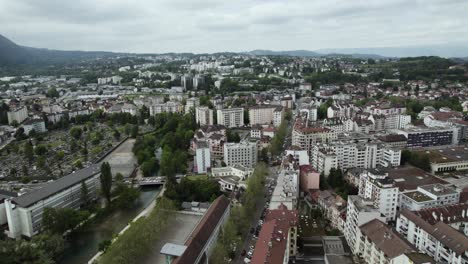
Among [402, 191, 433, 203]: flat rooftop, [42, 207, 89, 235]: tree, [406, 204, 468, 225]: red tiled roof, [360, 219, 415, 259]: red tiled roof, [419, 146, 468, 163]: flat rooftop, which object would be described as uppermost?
[360, 219, 415, 259]: red tiled roof

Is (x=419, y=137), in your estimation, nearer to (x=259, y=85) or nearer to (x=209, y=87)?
(x=259, y=85)

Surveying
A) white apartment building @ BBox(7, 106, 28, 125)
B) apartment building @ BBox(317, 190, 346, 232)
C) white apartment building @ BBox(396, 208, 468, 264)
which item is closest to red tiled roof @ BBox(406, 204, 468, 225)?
white apartment building @ BBox(396, 208, 468, 264)

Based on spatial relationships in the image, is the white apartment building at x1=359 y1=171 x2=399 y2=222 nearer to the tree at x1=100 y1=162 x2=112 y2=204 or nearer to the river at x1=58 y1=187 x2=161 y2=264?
the river at x1=58 y1=187 x2=161 y2=264

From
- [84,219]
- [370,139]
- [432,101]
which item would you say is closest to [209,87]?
[432,101]

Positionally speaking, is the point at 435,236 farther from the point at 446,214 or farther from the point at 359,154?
the point at 359,154

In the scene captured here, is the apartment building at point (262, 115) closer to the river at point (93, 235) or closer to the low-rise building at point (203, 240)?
the river at point (93, 235)

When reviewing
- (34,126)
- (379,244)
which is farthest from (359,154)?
(34,126)
